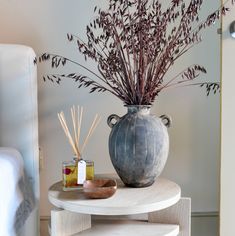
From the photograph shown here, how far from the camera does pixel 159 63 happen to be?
3.47 feet

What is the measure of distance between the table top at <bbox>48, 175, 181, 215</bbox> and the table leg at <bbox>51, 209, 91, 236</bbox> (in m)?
0.03

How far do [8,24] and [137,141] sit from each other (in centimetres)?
83

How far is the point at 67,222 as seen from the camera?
96 cm

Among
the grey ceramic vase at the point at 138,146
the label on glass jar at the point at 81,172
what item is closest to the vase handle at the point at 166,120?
the grey ceramic vase at the point at 138,146

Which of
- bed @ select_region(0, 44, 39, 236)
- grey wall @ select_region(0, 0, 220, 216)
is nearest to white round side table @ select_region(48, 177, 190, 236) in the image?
bed @ select_region(0, 44, 39, 236)

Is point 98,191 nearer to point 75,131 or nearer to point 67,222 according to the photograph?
point 67,222

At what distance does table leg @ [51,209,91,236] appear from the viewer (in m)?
0.92

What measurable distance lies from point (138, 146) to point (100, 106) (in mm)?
502

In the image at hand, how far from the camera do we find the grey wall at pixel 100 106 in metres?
1.44

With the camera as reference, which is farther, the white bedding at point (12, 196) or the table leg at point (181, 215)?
the table leg at point (181, 215)

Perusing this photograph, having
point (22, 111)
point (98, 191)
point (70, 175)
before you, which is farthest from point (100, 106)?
point (98, 191)

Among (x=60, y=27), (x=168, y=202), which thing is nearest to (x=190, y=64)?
(x=60, y=27)

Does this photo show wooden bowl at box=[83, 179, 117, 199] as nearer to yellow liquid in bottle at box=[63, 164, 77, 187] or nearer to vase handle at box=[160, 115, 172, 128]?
yellow liquid in bottle at box=[63, 164, 77, 187]

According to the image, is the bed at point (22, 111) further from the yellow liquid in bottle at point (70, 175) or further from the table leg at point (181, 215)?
the table leg at point (181, 215)
